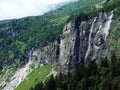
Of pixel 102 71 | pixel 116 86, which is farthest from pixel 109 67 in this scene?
pixel 116 86

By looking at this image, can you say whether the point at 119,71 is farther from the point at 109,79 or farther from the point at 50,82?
the point at 50,82

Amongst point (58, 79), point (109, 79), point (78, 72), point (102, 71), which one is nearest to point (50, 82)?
point (58, 79)

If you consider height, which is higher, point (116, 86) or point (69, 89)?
point (116, 86)

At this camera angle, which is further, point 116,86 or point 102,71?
point 102,71

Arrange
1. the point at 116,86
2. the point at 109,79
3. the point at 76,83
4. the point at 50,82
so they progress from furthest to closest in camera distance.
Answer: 1. the point at 50,82
2. the point at 76,83
3. the point at 109,79
4. the point at 116,86

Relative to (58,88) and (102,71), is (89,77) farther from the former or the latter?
(58,88)

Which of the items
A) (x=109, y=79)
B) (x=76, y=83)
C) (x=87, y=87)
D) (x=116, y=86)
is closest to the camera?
(x=116, y=86)
